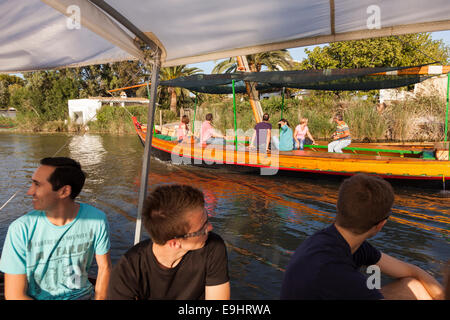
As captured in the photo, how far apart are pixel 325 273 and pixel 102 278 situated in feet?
4.61

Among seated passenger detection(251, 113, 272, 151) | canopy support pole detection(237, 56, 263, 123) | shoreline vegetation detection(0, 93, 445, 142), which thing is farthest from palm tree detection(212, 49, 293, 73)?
seated passenger detection(251, 113, 272, 151)

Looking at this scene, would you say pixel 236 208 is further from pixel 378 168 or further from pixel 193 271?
pixel 193 271

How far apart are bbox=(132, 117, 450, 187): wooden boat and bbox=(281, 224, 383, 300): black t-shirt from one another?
24.2 ft

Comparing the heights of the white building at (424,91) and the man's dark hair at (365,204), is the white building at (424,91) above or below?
above

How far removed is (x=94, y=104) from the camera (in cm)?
3453

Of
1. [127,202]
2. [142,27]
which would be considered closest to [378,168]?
[127,202]

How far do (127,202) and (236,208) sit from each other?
263 centimetres

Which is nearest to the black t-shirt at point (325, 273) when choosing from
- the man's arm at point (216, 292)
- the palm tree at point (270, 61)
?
the man's arm at point (216, 292)

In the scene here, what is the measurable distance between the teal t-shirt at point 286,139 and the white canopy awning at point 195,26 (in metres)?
6.61

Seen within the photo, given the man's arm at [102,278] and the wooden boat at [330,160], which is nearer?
the man's arm at [102,278]

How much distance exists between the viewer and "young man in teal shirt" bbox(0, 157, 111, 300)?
1835 mm

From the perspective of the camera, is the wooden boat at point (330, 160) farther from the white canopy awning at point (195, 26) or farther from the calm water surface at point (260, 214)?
the white canopy awning at point (195, 26)

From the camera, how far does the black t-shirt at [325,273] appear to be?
146 centimetres
